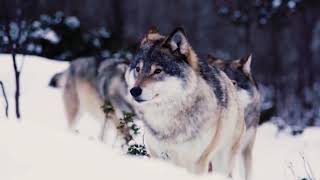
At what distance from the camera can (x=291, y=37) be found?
63.6 feet

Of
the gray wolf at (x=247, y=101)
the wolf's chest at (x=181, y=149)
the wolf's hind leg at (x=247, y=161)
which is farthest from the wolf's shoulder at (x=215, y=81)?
the wolf's hind leg at (x=247, y=161)

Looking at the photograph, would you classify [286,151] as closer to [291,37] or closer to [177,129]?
[177,129]

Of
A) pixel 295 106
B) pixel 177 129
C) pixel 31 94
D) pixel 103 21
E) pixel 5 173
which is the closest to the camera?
pixel 5 173

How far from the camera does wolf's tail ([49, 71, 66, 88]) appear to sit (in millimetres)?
9898

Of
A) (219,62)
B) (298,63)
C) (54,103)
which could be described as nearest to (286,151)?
(219,62)

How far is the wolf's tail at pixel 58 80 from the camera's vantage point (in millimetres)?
9898

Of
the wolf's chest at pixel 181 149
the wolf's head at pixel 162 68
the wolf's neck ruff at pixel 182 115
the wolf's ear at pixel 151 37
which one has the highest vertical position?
the wolf's ear at pixel 151 37

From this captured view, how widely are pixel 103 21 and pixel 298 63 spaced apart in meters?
4.63

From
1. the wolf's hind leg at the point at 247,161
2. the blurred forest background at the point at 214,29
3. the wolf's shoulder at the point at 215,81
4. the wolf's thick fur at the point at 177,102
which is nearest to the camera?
the wolf's thick fur at the point at 177,102

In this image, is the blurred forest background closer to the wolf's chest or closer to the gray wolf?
the gray wolf

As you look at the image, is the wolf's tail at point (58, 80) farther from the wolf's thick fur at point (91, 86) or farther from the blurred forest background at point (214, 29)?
the blurred forest background at point (214, 29)

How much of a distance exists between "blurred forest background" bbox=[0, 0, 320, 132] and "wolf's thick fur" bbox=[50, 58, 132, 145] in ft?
14.5

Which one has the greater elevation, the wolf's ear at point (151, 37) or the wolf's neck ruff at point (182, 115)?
the wolf's ear at point (151, 37)

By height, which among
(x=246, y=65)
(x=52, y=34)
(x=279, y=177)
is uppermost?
(x=52, y=34)
